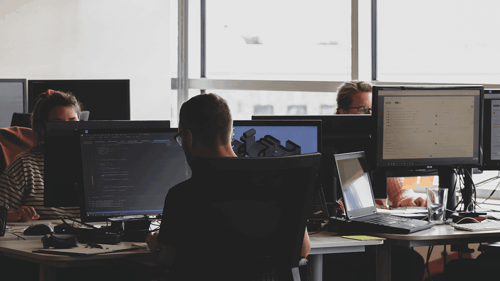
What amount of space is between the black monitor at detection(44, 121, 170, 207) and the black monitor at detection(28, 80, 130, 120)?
235cm

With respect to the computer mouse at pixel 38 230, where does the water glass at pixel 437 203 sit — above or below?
above

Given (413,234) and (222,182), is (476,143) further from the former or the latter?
(222,182)

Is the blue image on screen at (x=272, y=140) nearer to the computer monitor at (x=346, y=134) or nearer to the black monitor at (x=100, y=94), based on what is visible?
the computer monitor at (x=346, y=134)

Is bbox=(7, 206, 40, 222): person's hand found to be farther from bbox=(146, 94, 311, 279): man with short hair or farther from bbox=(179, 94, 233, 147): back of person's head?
bbox=(179, 94, 233, 147): back of person's head

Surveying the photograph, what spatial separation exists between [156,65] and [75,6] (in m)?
0.91

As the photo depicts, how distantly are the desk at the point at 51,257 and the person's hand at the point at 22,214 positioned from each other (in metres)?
0.38

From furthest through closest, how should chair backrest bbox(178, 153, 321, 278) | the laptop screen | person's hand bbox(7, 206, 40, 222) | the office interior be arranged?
the office interior < person's hand bbox(7, 206, 40, 222) < the laptop screen < chair backrest bbox(178, 153, 321, 278)

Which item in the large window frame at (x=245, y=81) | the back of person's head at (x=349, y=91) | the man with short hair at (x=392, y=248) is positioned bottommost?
the man with short hair at (x=392, y=248)

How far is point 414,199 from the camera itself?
2785mm

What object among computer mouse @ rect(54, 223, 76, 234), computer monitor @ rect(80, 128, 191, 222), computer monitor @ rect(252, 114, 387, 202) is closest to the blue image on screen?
computer monitor @ rect(252, 114, 387, 202)

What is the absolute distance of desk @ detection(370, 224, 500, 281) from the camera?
2.03m

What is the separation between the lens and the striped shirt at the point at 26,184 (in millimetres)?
2350

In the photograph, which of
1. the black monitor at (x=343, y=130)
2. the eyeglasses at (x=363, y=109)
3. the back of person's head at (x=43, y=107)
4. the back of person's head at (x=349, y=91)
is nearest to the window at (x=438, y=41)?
the back of person's head at (x=349, y=91)

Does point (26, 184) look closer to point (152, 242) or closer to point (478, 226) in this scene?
point (152, 242)
